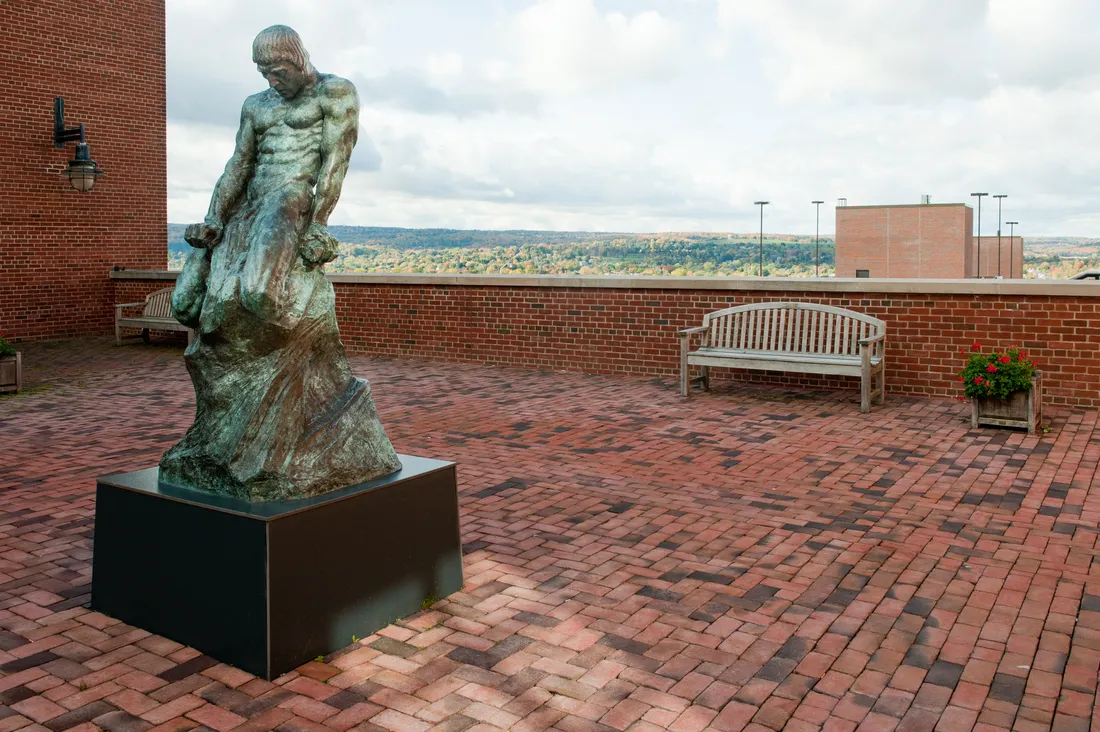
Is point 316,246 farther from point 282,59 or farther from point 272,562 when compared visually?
point 272,562

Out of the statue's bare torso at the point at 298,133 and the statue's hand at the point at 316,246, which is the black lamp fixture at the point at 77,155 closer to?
the statue's bare torso at the point at 298,133

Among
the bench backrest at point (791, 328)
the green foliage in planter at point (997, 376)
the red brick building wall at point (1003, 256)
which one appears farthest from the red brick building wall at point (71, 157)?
the red brick building wall at point (1003, 256)

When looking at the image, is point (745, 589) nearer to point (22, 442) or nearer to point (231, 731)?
point (231, 731)

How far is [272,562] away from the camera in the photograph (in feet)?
11.7

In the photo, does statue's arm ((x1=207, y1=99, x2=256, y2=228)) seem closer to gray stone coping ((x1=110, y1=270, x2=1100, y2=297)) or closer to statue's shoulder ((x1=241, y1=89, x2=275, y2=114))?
statue's shoulder ((x1=241, y1=89, x2=275, y2=114))

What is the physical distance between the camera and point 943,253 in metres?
36.5

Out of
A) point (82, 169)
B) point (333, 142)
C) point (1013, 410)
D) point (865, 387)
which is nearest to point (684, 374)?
point (865, 387)

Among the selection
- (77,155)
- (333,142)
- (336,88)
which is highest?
(77,155)

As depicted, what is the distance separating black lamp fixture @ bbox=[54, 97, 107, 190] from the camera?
15883 mm

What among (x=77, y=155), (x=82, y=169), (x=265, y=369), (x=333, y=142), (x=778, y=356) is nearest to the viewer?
(x=265, y=369)

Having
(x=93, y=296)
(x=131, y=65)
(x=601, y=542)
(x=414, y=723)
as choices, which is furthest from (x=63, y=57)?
(x=414, y=723)

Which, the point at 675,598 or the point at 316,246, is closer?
the point at 316,246

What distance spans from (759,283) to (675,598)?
22.3ft

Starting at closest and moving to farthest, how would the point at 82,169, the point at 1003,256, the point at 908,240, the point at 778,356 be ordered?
the point at 778,356 < the point at 82,169 < the point at 908,240 < the point at 1003,256
